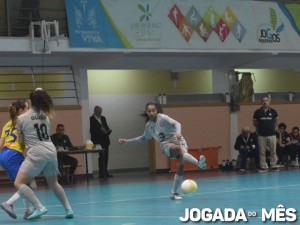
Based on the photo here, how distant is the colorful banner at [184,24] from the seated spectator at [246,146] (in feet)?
10.2

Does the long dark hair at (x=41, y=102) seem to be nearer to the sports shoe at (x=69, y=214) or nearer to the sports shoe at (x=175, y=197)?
the sports shoe at (x=69, y=214)

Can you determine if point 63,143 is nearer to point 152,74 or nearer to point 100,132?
point 100,132

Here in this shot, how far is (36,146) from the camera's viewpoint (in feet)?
39.2

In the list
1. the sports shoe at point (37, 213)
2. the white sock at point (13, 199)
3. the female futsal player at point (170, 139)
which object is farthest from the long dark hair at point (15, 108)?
the female futsal player at point (170, 139)

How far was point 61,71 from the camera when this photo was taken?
25922 millimetres

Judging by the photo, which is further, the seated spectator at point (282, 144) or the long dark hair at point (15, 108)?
the seated spectator at point (282, 144)

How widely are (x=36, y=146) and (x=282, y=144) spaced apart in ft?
55.6

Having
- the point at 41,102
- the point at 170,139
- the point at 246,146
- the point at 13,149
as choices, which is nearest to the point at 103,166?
the point at 246,146

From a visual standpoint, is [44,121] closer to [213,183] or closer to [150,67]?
[213,183]

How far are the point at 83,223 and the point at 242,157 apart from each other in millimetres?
15350

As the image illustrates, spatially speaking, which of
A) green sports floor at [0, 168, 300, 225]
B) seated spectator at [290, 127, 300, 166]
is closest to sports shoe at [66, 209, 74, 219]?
green sports floor at [0, 168, 300, 225]

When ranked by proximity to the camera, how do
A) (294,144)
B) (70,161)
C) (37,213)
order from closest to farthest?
(37,213) → (70,161) → (294,144)

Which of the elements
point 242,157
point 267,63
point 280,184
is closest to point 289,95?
point 267,63

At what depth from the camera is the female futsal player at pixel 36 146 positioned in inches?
469
